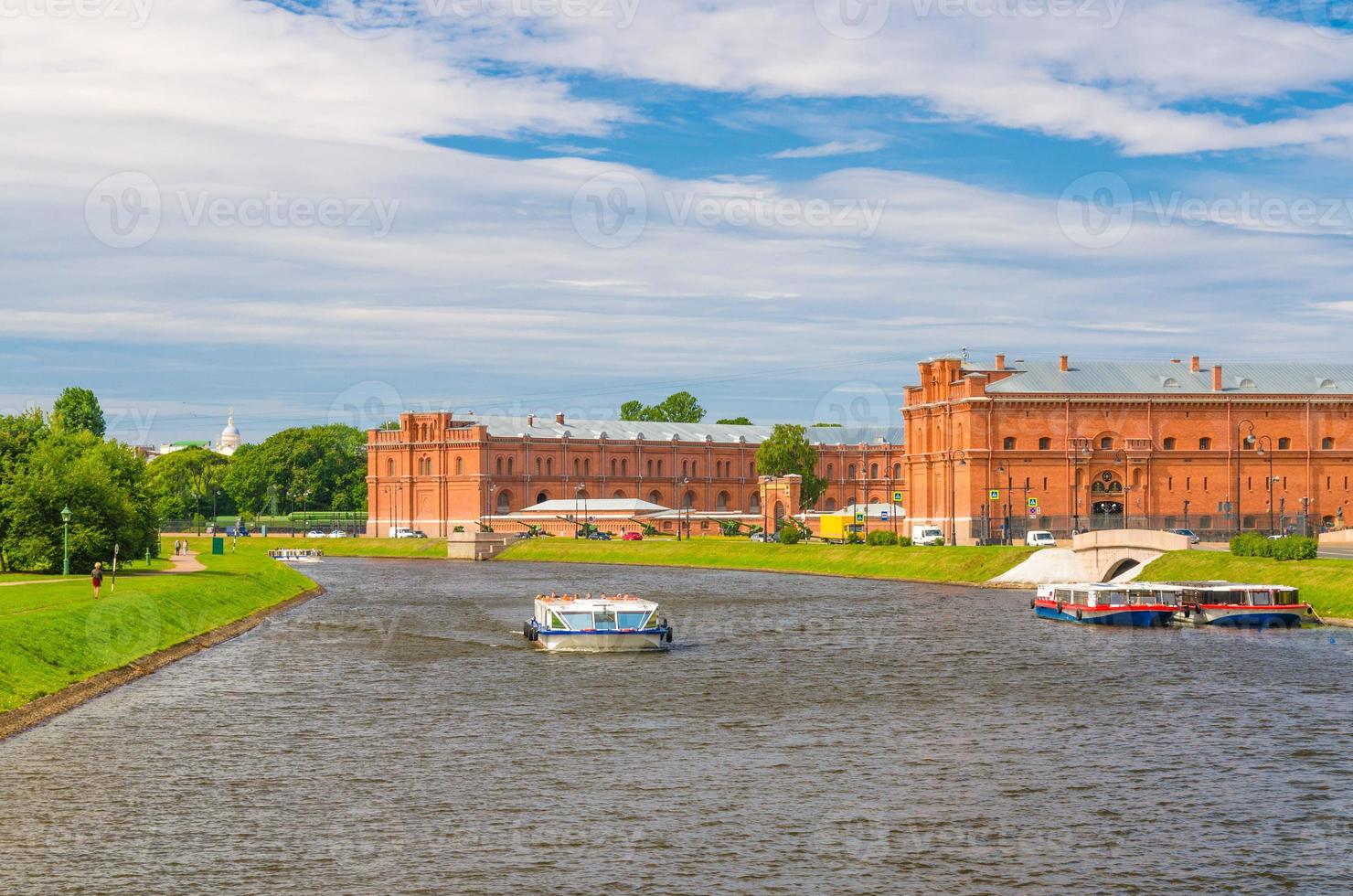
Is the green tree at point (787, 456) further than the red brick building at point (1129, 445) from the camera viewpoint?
Yes

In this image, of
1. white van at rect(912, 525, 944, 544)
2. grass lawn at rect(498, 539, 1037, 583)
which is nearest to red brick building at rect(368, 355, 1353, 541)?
white van at rect(912, 525, 944, 544)

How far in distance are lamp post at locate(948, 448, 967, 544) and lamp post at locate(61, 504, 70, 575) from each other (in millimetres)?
81406

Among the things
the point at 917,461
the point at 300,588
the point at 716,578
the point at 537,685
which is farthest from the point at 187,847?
the point at 917,461

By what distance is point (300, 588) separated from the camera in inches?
4149

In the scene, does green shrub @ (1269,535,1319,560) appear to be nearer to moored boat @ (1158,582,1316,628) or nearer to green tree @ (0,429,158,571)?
moored boat @ (1158,582,1316,628)

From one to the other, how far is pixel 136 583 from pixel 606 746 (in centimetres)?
4470

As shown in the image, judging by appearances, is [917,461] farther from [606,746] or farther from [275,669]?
[606,746]

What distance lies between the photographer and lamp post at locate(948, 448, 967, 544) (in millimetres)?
A: 142875

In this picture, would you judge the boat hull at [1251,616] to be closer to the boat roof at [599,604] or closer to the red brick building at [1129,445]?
the boat roof at [599,604]

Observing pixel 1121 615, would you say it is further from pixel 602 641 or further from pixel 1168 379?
pixel 1168 379

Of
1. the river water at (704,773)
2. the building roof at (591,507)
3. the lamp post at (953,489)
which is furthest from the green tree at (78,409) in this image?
the river water at (704,773)

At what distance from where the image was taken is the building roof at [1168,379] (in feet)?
479

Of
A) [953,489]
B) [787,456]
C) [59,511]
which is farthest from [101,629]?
[787,456]

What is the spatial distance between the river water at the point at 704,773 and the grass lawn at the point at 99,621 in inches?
95.6
